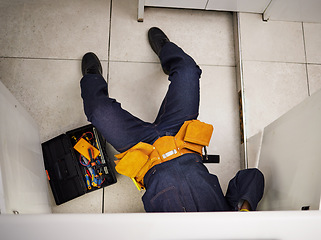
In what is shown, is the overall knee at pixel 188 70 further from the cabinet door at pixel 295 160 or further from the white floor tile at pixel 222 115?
the cabinet door at pixel 295 160

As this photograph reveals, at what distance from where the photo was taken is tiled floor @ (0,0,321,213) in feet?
4.94

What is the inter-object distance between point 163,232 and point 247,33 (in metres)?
1.35

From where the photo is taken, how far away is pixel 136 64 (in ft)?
5.28

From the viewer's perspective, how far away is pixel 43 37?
5.23ft

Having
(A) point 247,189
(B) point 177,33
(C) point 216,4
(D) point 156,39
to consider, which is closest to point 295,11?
(C) point 216,4

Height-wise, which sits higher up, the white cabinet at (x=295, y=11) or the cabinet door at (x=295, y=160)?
the white cabinet at (x=295, y=11)

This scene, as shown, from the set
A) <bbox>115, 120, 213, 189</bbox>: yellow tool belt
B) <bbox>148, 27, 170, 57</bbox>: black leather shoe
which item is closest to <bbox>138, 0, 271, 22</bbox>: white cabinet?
<bbox>148, 27, 170, 57</bbox>: black leather shoe

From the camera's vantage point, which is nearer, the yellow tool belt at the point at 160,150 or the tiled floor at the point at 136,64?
the yellow tool belt at the point at 160,150

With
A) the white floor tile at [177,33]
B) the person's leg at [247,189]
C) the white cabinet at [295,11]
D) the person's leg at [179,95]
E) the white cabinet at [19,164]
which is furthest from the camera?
the white floor tile at [177,33]

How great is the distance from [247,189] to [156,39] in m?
0.90

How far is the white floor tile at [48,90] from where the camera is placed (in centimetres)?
151

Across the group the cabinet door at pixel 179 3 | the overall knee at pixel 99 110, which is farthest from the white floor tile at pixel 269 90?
the overall knee at pixel 99 110

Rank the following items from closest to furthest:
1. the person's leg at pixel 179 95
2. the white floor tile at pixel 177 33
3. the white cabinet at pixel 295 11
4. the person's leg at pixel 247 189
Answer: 1. the person's leg at pixel 247 189
2. the person's leg at pixel 179 95
3. the white cabinet at pixel 295 11
4. the white floor tile at pixel 177 33

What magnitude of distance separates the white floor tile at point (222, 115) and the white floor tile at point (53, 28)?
0.61 m
